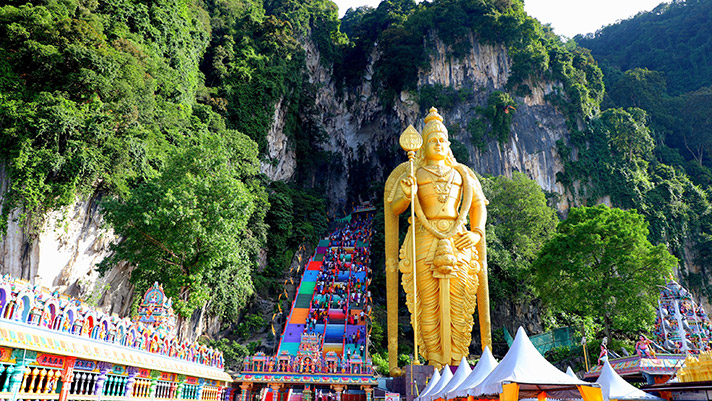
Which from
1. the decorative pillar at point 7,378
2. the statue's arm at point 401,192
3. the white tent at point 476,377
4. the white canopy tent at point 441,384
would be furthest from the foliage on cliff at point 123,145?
the decorative pillar at point 7,378

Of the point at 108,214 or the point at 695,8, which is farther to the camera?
the point at 695,8

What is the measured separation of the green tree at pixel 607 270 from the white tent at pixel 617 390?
7536mm

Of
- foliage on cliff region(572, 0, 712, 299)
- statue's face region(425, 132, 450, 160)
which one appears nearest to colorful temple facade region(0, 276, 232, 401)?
statue's face region(425, 132, 450, 160)

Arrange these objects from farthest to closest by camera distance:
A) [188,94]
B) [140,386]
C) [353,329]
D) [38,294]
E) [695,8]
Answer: [695,8], [188,94], [353,329], [140,386], [38,294]

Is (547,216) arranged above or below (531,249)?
above

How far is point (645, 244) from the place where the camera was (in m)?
12.8

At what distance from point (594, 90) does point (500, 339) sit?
20.6 metres

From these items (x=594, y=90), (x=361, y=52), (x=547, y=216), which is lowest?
(x=547, y=216)

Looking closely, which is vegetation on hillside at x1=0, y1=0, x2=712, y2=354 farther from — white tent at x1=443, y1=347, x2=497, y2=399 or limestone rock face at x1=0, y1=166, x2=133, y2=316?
white tent at x1=443, y1=347, x2=497, y2=399

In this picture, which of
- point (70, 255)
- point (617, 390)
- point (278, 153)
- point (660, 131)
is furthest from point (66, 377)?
point (660, 131)

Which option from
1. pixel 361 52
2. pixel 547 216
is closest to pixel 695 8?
pixel 361 52

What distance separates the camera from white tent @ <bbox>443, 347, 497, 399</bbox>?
4.30 metres

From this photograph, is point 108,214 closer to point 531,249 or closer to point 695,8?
point 531,249

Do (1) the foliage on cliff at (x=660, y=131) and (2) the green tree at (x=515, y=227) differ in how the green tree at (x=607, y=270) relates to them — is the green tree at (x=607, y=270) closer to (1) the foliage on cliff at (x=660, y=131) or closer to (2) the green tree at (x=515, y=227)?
(2) the green tree at (x=515, y=227)
